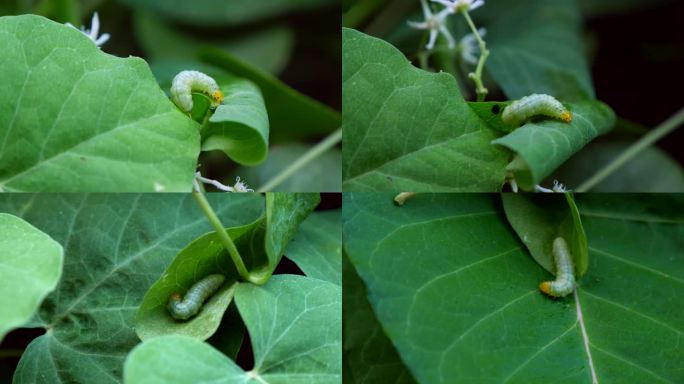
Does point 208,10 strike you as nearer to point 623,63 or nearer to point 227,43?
point 227,43

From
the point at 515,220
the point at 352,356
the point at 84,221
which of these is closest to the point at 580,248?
the point at 515,220

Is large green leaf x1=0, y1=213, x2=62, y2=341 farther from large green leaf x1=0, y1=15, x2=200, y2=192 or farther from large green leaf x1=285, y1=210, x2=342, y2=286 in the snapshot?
large green leaf x1=285, y1=210, x2=342, y2=286

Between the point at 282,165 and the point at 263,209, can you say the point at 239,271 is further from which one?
the point at 282,165

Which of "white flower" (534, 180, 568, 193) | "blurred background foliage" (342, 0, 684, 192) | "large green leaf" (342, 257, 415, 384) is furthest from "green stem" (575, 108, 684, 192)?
"large green leaf" (342, 257, 415, 384)

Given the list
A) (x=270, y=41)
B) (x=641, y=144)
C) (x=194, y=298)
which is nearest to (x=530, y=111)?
(x=194, y=298)

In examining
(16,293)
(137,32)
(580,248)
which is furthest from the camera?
(137,32)

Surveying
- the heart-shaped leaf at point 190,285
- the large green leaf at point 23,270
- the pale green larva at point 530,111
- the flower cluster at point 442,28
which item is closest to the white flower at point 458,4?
the flower cluster at point 442,28

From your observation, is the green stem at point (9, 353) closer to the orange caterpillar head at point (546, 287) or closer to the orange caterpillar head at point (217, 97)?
the orange caterpillar head at point (217, 97)

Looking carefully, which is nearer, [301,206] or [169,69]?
[301,206]
